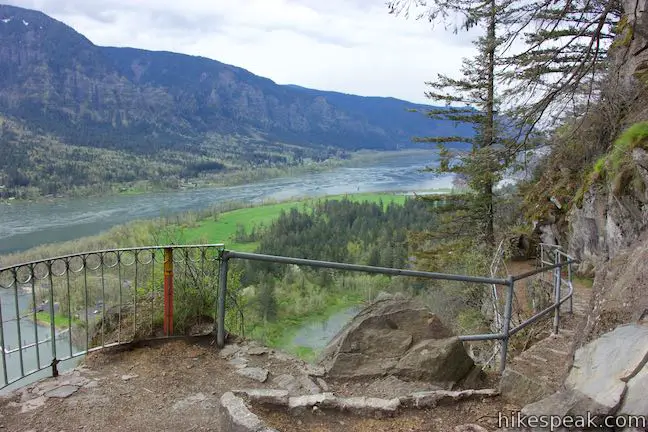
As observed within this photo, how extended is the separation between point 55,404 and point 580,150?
13.3 metres

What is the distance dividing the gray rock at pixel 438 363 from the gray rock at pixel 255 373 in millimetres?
1288

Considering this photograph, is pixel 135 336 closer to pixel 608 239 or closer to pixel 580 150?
pixel 608 239

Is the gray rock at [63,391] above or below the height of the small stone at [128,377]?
above

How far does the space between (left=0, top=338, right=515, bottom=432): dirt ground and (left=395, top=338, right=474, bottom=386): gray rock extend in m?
0.67

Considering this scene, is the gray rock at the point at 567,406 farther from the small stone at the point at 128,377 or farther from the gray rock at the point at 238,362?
the small stone at the point at 128,377

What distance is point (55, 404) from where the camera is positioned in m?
4.05

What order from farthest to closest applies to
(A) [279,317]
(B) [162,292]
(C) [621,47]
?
(A) [279,317], (C) [621,47], (B) [162,292]

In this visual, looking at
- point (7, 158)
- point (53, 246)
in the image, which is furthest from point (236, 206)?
point (7, 158)

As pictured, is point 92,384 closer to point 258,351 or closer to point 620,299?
point 258,351

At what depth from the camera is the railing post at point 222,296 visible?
491cm

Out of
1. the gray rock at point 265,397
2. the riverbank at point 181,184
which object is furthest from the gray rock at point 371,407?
the riverbank at point 181,184

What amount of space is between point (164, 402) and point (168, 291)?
1.29 metres

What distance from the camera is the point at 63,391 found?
4.27 metres

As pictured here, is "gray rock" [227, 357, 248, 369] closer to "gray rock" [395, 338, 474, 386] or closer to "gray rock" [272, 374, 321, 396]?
"gray rock" [272, 374, 321, 396]
